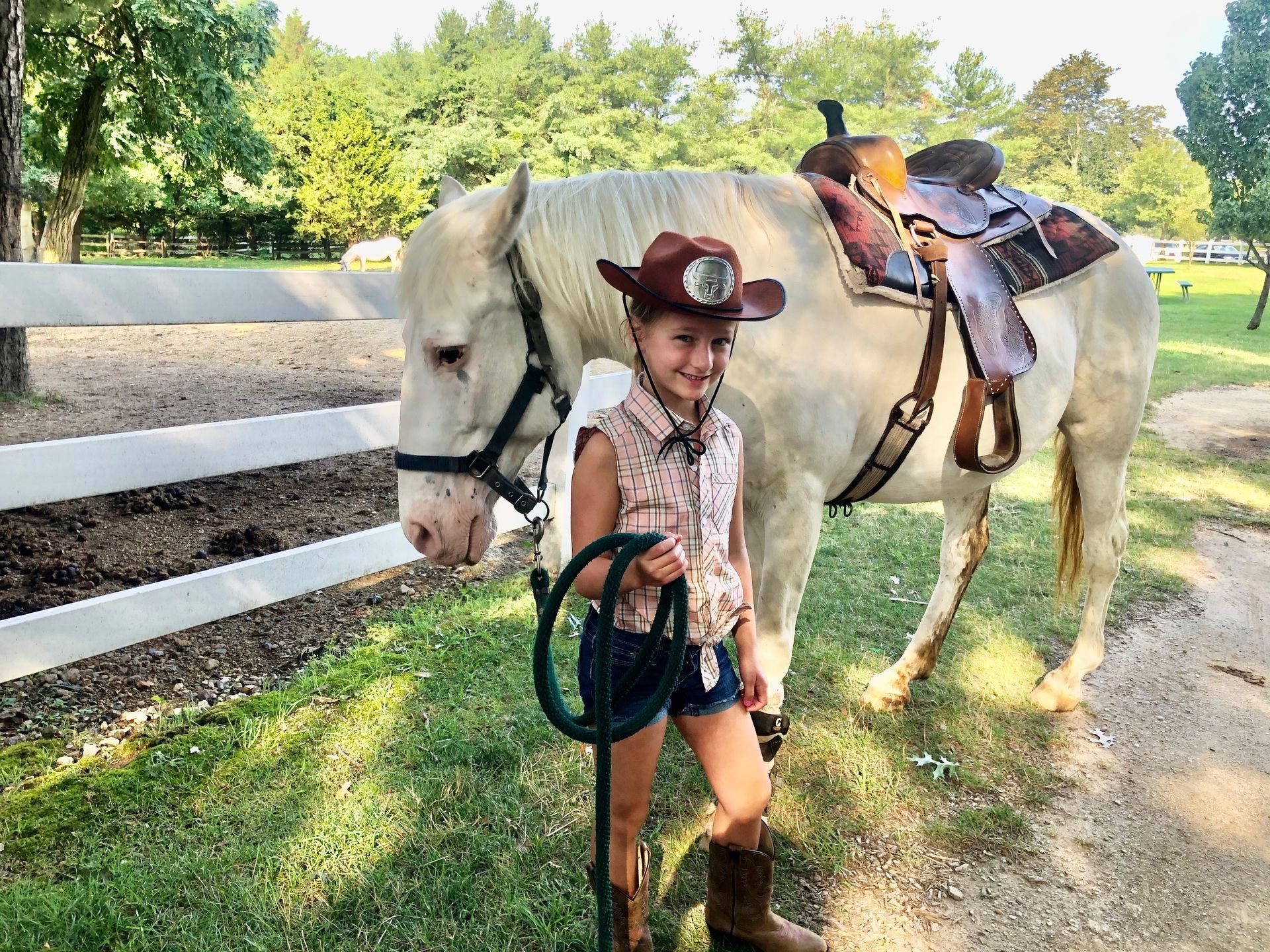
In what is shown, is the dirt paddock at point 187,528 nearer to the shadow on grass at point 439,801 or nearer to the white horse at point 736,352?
the shadow on grass at point 439,801

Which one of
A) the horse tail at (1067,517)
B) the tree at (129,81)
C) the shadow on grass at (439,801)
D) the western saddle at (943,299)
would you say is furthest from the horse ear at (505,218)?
the tree at (129,81)

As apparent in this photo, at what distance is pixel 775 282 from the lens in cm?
162

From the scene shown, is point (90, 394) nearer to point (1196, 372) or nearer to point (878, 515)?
point (878, 515)

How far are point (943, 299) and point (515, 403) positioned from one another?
133 cm

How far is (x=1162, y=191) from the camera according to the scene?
144 feet

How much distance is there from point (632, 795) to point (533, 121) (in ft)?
128

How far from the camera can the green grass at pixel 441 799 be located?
190 centimetres

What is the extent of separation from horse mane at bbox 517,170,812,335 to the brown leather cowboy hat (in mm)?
526

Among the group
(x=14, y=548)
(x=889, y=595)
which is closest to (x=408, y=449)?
(x=14, y=548)

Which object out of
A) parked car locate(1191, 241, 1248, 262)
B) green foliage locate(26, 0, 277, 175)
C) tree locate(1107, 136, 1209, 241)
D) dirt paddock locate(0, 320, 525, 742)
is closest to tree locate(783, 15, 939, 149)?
tree locate(1107, 136, 1209, 241)

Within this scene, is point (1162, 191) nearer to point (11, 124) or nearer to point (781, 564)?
point (781, 564)

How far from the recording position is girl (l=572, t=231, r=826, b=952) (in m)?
1.42

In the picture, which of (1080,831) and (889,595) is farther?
(889,595)

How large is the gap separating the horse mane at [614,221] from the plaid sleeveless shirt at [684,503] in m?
0.58
